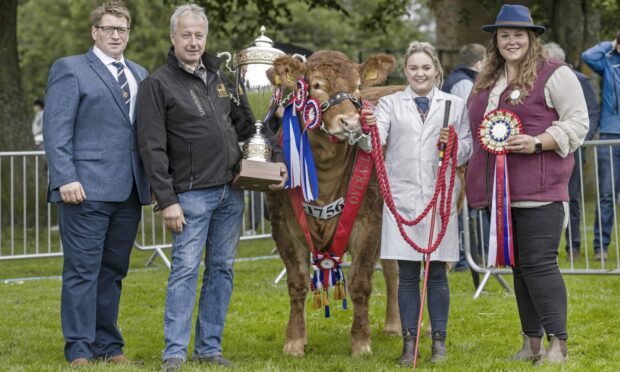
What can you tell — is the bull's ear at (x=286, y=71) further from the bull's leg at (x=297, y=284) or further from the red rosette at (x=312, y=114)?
the bull's leg at (x=297, y=284)

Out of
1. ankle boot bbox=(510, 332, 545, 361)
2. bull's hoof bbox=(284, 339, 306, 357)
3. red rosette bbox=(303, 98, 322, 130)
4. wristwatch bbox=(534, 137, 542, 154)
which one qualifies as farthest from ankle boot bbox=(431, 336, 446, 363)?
red rosette bbox=(303, 98, 322, 130)

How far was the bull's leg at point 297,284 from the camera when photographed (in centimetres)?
650

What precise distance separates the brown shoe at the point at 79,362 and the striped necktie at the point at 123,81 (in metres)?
1.66

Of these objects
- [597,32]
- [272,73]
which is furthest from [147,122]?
[597,32]

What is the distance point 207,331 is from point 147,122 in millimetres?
1443

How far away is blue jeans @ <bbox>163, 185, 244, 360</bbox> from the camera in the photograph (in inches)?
221

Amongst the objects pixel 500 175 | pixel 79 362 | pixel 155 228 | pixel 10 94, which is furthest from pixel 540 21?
pixel 79 362

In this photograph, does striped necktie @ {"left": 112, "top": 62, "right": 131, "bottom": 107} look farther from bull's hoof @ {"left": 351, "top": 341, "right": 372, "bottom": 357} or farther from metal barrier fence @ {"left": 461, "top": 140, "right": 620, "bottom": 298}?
metal barrier fence @ {"left": 461, "top": 140, "right": 620, "bottom": 298}

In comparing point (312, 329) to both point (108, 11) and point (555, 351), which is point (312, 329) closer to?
point (555, 351)

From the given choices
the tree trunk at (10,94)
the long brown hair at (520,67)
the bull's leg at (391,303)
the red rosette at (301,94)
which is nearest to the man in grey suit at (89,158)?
the red rosette at (301,94)

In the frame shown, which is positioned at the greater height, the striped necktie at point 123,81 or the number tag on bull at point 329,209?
the striped necktie at point 123,81

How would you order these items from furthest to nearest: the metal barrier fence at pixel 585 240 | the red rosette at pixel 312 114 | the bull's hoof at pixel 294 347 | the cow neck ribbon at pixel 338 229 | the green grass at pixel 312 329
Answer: the metal barrier fence at pixel 585 240 → the bull's hoof at pixel 294 347 → the cow neck ribbon at pixel 338 229 → the red rosette at pixel 312 114 → the green grass at pixel 312 329

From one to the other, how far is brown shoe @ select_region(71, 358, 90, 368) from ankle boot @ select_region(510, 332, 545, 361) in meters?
2.79

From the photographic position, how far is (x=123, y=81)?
5.86 m
